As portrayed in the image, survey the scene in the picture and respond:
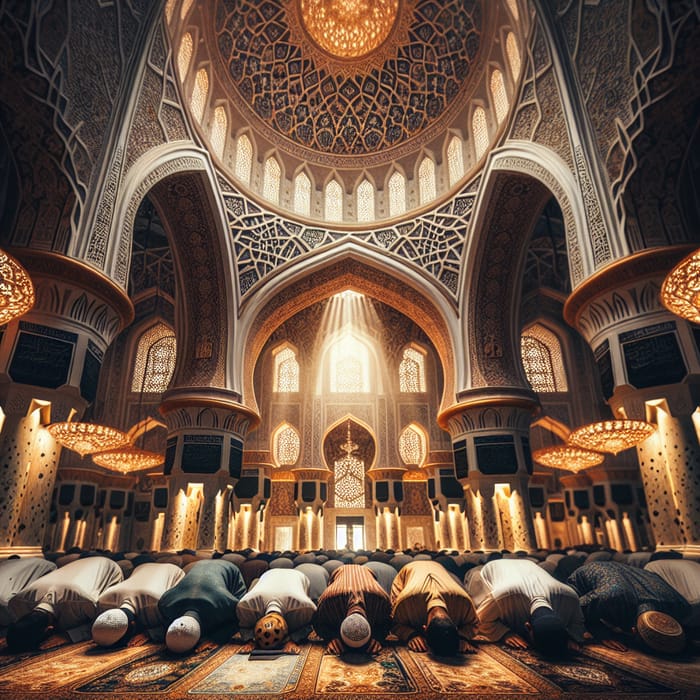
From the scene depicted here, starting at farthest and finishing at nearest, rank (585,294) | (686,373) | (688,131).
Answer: (585,294) → (688,131) → (686,373)

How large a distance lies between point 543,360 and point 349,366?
5887 mm

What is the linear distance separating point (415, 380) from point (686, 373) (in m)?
9.63

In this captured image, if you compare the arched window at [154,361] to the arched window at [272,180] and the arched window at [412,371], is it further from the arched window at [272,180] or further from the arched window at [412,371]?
the arched window at [412,371]

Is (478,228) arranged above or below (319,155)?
below

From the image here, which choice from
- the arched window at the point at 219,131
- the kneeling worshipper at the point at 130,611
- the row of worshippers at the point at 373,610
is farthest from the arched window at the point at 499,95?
the kneeling worshipper at the point at 130,611

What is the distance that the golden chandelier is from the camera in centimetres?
326

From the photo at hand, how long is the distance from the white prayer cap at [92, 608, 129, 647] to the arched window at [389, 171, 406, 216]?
33.1 ft

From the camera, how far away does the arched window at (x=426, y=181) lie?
11102 millimetres

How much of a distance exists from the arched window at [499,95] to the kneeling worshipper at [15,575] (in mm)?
9860

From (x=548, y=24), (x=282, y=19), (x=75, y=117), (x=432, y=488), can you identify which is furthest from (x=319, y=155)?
(x=432, y=488)

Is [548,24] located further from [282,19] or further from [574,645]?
[574,645]

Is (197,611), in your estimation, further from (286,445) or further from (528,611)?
(286,445)

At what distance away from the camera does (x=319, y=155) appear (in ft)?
38.8

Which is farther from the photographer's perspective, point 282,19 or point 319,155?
point 319,155
